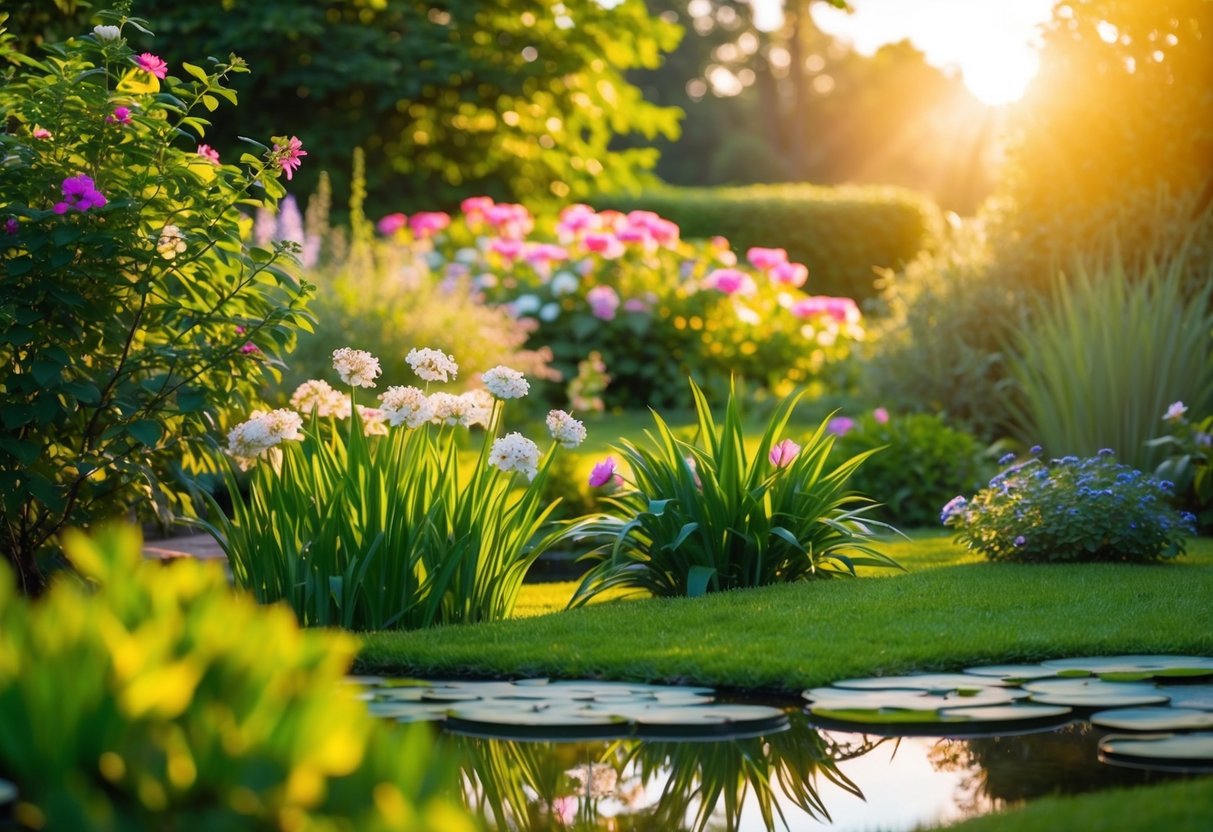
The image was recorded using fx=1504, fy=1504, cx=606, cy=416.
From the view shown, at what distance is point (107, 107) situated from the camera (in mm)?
4820

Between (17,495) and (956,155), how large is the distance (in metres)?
40.8

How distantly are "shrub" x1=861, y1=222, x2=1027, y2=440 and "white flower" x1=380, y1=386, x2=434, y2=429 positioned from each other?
17.3ft

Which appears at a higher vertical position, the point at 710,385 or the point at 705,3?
the point at 705,3

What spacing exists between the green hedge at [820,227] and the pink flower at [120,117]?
1594cm

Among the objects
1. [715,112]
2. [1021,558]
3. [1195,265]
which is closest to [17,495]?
[1021,558]

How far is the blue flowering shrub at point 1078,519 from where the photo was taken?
6109 millimetres

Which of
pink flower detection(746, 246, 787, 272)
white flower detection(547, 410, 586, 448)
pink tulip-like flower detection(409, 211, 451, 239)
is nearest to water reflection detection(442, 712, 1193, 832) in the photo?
white flower detection(547, 410, 586, 448)

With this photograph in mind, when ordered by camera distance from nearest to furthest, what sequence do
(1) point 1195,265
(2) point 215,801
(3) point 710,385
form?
(2) point 215,801
(1) point 1195,265
(3) point 710,385

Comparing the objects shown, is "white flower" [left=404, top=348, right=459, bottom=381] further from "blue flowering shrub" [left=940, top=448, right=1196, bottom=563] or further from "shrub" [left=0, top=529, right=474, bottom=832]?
"shrub" [left=0, top=529, right=474, bottom=832]

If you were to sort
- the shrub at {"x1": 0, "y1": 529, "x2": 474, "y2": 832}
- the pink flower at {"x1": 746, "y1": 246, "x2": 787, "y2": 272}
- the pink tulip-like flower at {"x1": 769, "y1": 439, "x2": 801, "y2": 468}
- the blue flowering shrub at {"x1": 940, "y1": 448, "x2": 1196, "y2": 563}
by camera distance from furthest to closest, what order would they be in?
the pink flower at {"x1": 746, "y1": 246, "x2": 787, "y2": 272} < the blue flowering shrub at {"x1": 940, "y1": 448, "x2": 1196, "y2": 563} < the pink tulip-like flower at {"x1": 769, "y1": 439, "x2": 801, "y2": 468} < the shrub at {"x1": 0, "y1": 529, "x2": 474, "y2": 832}

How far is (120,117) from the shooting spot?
4766 mm

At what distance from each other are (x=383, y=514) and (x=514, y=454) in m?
Answer: 0.47

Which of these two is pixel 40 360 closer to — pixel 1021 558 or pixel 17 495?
pixel 17 495

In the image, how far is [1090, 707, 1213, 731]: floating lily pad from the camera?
3.42 metres
